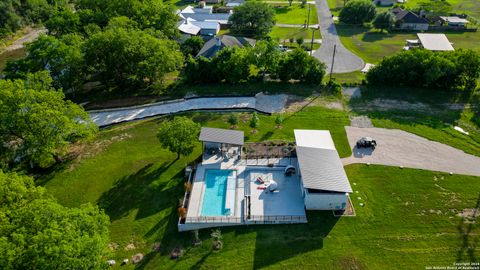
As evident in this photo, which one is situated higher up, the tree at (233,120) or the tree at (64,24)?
the tree at (64,24)

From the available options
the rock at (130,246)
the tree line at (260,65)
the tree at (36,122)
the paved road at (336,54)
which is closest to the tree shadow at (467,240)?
the rock at (130,246)

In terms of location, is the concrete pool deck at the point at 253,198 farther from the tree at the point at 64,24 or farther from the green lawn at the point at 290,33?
the tree at the point at 64,24

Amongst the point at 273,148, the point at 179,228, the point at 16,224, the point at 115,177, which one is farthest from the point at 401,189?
the point at 16,224

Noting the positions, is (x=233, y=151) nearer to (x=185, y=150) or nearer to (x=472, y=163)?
(x=185, y=150)

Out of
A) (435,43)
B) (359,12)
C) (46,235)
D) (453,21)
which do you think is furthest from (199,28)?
(46,235)

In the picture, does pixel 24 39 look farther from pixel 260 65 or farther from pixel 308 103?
pixel 308 103

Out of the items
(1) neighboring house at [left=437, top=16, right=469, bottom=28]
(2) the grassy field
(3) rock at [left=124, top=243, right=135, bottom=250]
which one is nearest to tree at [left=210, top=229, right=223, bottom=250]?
(2) the grassy field
